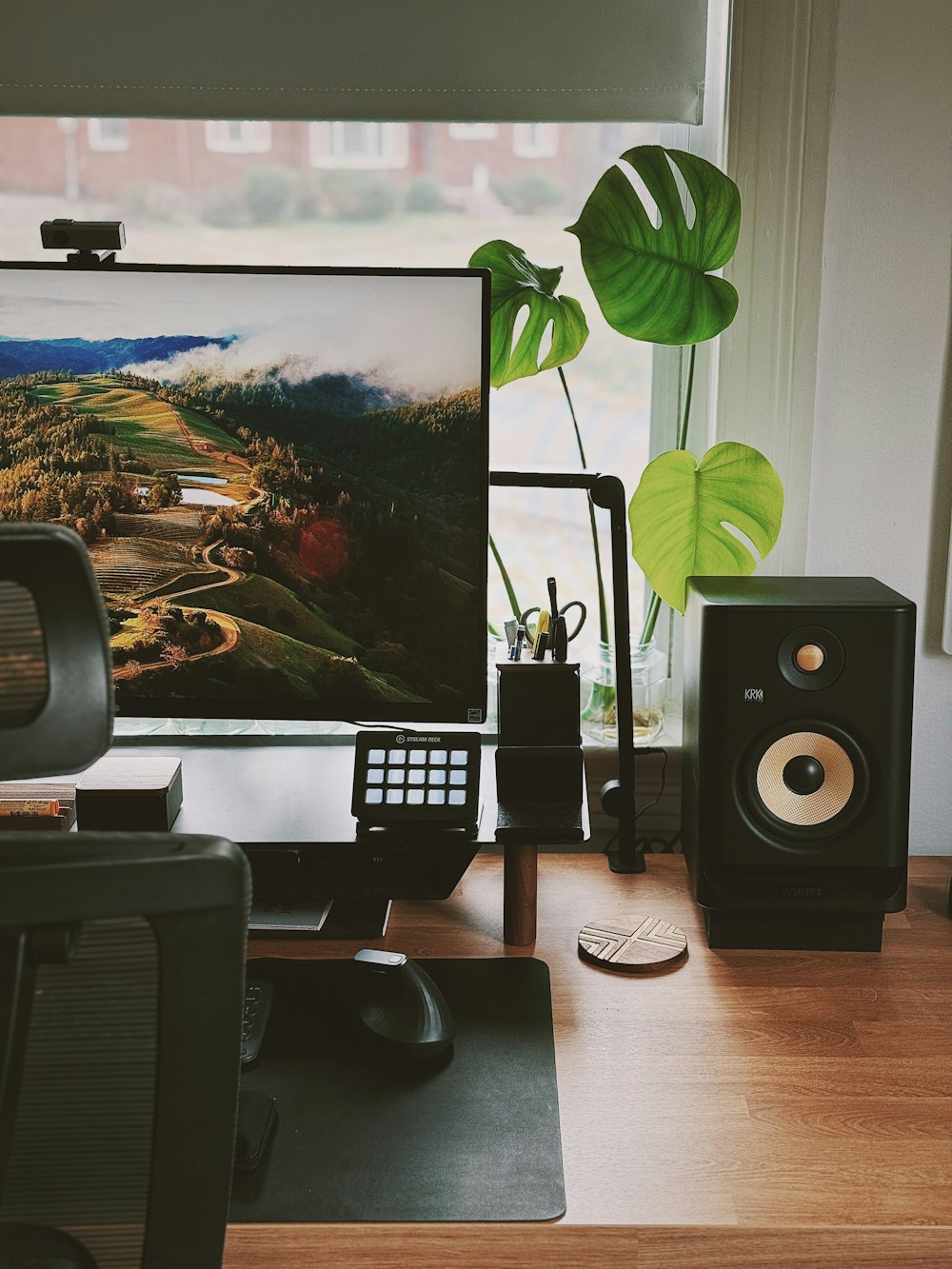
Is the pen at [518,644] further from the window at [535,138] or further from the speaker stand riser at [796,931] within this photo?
the window at [535,138]

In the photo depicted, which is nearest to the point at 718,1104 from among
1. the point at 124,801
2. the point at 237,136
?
the point at 124,801

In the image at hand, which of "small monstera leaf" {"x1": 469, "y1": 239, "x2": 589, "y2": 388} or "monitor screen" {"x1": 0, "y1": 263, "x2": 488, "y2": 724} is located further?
"small monstera leaf" {"x1": 469, "y1": 239, "x2": 589, "y2": 388}

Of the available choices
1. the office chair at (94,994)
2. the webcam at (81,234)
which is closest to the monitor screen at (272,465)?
the webcam at (81,234)

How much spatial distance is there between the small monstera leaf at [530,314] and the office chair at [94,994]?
887 mm

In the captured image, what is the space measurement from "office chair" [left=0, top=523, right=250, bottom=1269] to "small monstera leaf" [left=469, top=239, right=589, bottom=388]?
34.9 inches

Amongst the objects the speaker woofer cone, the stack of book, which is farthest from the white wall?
the stack of book

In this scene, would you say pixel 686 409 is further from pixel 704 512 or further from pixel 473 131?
pixel 473 131

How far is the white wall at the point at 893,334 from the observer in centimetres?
131

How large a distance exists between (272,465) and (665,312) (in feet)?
1.59

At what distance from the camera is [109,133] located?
1.44 meters

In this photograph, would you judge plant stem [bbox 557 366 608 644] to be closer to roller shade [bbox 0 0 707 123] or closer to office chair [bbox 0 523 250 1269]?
roller shade [bbox 0 0 707 123]

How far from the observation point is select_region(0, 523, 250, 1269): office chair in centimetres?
48

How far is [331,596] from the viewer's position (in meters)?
1.17

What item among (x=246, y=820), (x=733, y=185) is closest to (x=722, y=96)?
(x=733, y=185)
